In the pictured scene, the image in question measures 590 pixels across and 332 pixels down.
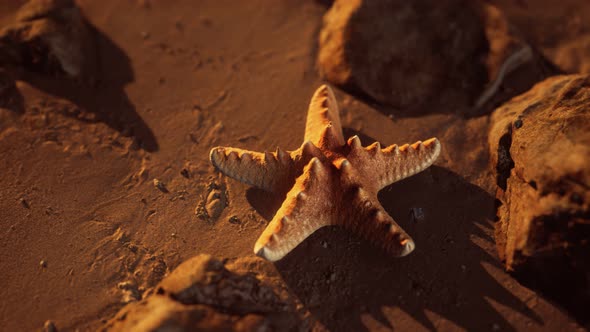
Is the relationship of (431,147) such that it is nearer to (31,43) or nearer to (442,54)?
(442,54)

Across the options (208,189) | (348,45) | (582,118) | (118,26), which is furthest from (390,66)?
(118,26)

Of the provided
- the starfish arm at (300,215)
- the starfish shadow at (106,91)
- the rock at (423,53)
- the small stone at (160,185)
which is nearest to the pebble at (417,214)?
the starfish arm at (300,215)

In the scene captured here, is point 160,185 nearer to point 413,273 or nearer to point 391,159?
point 391,159

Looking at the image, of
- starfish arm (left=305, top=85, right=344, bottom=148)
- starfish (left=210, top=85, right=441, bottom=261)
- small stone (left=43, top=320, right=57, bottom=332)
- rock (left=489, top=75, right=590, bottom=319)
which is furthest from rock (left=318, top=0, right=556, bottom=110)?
small stone (left=43, top=320, right=57, bottom=332)

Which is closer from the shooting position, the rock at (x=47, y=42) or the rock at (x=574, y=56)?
the rock at (x=47, y=42)

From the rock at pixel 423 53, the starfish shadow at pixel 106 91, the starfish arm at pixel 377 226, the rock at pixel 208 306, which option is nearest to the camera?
the rock at pixel 208 306

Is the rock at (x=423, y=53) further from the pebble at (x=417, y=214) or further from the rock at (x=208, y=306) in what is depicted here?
the rock at (x=208, y=306)

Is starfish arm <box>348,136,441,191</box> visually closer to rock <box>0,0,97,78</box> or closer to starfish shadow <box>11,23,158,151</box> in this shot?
starfish shadow <box>11,23,158,151</box>
